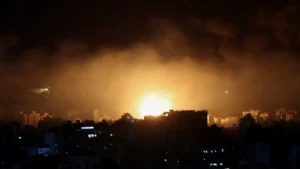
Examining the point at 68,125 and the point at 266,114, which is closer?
the point at 68,125

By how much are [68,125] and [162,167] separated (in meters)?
3.49

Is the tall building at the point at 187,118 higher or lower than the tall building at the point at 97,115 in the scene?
lower

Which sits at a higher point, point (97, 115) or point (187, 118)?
point (97, 115)

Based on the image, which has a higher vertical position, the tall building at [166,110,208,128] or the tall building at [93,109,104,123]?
the tall building at [93,109,104,123]

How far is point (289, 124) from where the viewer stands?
14164 mm

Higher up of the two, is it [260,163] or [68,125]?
[68,125]

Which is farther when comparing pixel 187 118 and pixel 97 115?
pixel 97 115

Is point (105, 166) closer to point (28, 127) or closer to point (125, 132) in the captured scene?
point (125, 132)

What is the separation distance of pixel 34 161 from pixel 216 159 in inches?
134

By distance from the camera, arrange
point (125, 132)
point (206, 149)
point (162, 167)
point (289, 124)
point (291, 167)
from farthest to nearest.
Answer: point (289, 124) → point (125, 132) → point (206, 149) → point (162, 167) → point (291, 167)

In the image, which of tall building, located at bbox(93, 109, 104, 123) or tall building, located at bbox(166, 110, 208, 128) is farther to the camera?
tall building, located at bbox(93, 109, 104, 123)

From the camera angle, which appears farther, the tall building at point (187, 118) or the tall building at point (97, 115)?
the tall building at point (97, 115)

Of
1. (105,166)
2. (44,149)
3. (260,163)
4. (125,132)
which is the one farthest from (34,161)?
(260,163)

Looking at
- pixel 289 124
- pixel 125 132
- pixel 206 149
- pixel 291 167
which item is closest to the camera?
pixel 291 167
